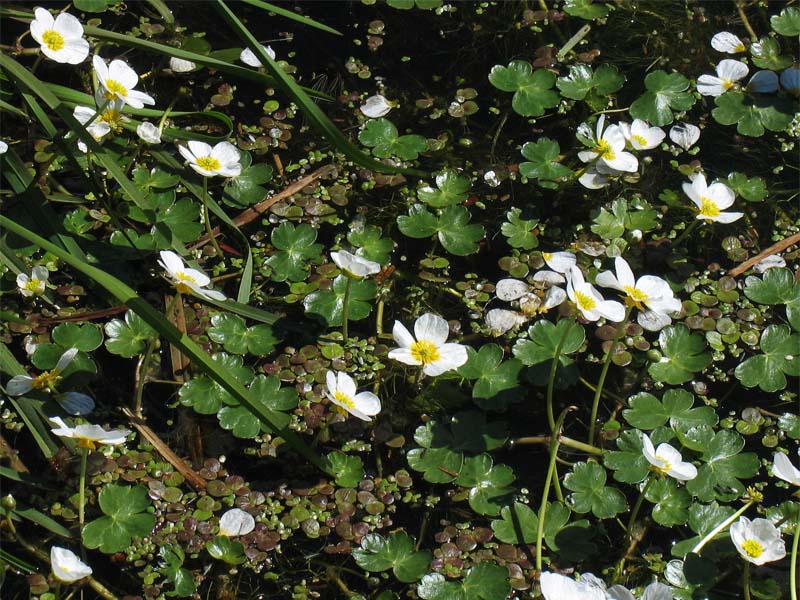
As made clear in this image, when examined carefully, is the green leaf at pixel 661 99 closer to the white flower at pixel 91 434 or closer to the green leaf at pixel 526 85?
the green leaf at pixel 526 85

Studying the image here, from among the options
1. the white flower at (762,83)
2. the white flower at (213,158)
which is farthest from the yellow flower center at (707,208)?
the white flower at (213,158)

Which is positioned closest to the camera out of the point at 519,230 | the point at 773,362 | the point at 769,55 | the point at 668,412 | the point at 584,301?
the point at 584,301

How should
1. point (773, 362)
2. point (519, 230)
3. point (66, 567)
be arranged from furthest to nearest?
1. point (519, 230)
2. point (773, 362)
3. point (66, 567)

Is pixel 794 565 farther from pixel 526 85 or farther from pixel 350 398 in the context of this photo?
pixel 526 85

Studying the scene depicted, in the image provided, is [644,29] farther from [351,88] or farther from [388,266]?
[388,266]

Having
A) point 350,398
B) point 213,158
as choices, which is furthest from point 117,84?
point 350,398

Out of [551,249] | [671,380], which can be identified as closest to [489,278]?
[551,249]

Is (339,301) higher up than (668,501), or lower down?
higher up
